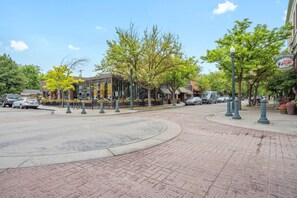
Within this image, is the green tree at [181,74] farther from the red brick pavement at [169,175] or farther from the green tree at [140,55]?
the red brick pavement at [169,175]

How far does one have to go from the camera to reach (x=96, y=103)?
21.1 meters

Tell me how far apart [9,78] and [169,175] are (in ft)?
140

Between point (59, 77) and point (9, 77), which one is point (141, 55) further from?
point (9, 77)

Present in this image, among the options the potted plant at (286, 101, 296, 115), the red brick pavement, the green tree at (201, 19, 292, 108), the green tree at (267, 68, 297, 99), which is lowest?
the red brick pavement

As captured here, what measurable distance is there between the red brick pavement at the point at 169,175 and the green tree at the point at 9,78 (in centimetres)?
3922

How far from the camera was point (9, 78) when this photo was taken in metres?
34.4

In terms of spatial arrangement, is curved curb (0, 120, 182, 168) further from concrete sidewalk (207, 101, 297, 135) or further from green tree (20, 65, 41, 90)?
green tree (20, 65, 41, 90)

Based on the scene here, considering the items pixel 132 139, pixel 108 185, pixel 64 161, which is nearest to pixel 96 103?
pixel 132 139

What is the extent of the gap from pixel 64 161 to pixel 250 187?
387 cm

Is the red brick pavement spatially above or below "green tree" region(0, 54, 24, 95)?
below

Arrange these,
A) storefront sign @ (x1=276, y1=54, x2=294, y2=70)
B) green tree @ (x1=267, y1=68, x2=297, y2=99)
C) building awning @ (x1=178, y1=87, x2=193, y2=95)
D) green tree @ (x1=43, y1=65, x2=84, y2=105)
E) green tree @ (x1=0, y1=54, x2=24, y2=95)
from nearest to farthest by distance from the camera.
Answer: storefront sign @ (x1=276, y1=54, x2=294, y2=70) < green tree @ (x1=267, y1=68, x2=297, y2=99) < green tree @ (x1=43, y1=65, x2=84, y2=105) < green tree @ (x1=0, y1=54, x2=24, y2=95) < building awning @ (x1=178, y1=87, x2=193, y2=95)

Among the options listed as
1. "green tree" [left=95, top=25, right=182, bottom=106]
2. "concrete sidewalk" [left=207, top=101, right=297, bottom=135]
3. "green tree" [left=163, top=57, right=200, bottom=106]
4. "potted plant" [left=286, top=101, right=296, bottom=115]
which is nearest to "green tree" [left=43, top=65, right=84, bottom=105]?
"green tree" [left=95, top=25, right=182, bottom=106]

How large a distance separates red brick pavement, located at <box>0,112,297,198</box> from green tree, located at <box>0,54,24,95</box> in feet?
129

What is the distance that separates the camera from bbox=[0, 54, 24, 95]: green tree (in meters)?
33.7
